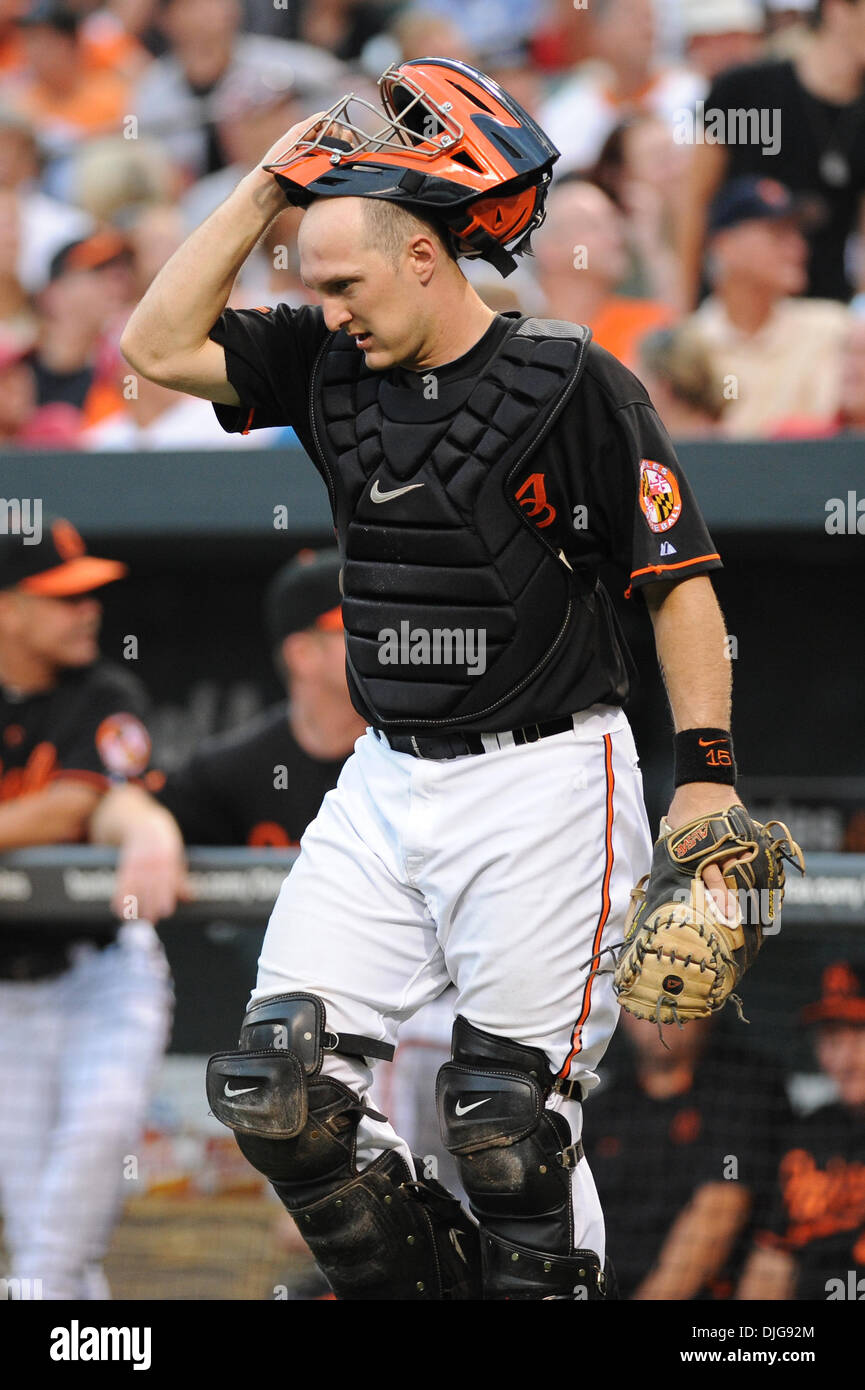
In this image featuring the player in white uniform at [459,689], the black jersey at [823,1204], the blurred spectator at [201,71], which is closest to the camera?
the player in white uniform at [459,689]

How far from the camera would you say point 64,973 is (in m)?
4.20

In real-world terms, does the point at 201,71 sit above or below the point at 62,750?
above

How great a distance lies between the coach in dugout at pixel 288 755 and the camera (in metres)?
4.18

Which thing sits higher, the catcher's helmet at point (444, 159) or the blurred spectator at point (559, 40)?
the blurred spectator at point (559, 40)

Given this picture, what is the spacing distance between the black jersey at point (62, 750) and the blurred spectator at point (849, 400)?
1.87 m

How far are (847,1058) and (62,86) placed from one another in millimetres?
5012

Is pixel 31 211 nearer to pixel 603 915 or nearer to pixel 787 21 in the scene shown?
pixel 787 21

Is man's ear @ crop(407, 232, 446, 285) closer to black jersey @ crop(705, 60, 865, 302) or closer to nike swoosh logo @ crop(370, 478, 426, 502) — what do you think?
nike swoosh logo @ crop(370, 478, 426, 502)

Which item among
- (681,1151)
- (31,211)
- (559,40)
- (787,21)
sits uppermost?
(559,40)

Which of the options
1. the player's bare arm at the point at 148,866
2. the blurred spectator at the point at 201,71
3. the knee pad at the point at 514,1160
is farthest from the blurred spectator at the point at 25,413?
the knee pad at the point at 514,1160

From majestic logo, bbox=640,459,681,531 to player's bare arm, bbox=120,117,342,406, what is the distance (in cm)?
65

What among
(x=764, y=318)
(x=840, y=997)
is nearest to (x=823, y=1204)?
(x=840, y=997)

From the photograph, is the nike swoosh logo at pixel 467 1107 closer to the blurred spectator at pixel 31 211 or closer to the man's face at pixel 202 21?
the blurred spectator at pixel 31 211

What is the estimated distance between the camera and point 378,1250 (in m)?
2.39
